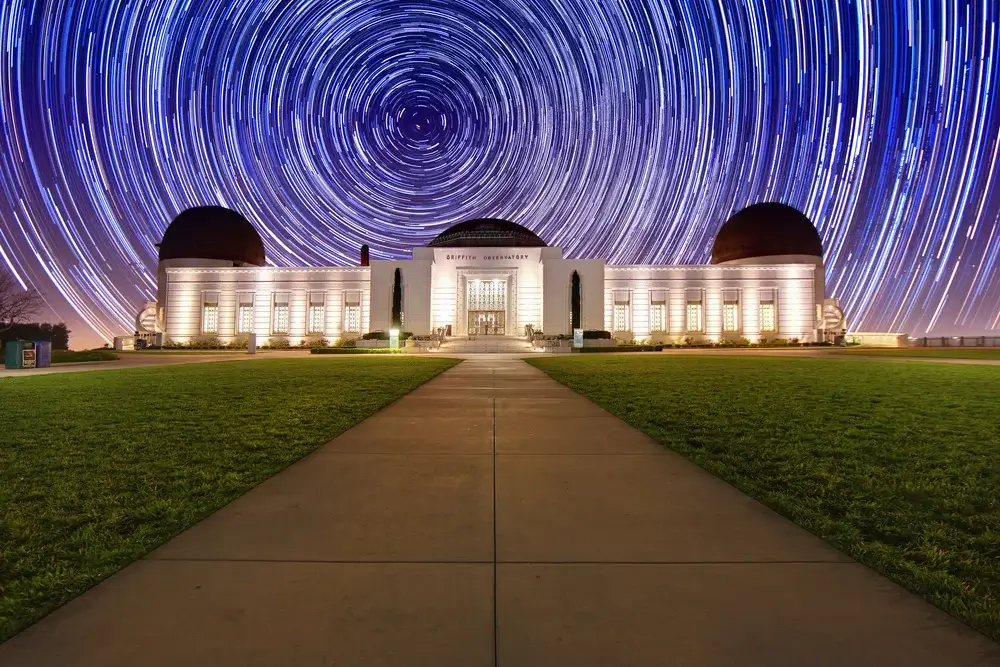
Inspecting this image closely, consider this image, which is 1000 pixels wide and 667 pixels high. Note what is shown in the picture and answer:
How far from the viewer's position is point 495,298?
52875 mm

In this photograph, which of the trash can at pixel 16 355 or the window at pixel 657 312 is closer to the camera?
the trash can at pixel 16 355

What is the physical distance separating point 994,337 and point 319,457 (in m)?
72.5

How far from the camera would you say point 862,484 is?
4.86 metres

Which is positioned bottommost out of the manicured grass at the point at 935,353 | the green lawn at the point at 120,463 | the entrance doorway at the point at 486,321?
the green lawn at the point at 120,463

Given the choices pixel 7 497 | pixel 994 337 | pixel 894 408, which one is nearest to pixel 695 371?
pixel 894 408

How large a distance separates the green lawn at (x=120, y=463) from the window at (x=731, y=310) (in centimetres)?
4707

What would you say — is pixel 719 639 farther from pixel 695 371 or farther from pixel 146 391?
pixel 695 371

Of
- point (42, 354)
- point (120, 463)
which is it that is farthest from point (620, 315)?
point (120, 463)

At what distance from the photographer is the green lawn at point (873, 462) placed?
319 cm

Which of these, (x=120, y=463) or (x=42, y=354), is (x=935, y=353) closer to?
(x=120, y=463)

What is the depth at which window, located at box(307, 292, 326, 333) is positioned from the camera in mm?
52781

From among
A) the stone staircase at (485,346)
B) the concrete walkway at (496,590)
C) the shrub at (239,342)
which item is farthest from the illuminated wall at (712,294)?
the concrete walkway at (496,590)

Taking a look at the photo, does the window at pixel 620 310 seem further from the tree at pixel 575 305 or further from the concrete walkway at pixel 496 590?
the concrete walkway at pixel 496 590

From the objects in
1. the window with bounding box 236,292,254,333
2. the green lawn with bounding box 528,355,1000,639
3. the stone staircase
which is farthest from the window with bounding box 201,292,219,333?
the green lawn with bounding box 528,355,1000,639
